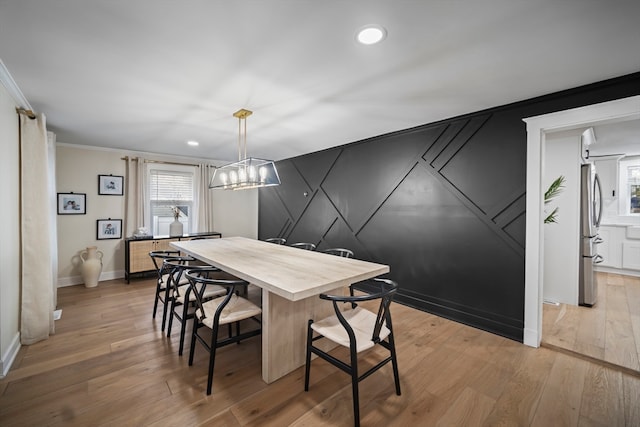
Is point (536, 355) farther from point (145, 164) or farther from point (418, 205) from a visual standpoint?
point (145, 164)

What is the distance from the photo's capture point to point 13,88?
226 cm

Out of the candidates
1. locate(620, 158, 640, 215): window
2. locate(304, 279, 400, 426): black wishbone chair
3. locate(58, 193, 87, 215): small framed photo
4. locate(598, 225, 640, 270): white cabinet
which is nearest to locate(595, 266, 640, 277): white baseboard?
locate(598, 225, 640, 270): white cabinet

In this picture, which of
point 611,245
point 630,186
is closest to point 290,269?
point 611,245

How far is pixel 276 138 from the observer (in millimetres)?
→ 4062

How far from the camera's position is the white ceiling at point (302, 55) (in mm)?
1414

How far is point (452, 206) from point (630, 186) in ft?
17.5

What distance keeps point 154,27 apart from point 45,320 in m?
2.92

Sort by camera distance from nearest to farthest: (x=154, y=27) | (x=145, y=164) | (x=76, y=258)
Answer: (x=154, y=27)
(x=76, y=258)
(x=145, y=164)

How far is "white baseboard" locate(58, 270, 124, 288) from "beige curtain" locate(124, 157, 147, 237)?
0.72 metres

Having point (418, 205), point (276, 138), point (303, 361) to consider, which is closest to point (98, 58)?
point (276, 138)

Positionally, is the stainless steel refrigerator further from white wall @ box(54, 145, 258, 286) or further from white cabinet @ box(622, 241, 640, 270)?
white wall @ box(54, 145, 258, 286)

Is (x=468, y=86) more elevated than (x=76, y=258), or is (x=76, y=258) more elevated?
(x=468, y=86)

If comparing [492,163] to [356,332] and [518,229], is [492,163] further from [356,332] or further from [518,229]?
[356,332]

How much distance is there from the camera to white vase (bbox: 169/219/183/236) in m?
5.04
